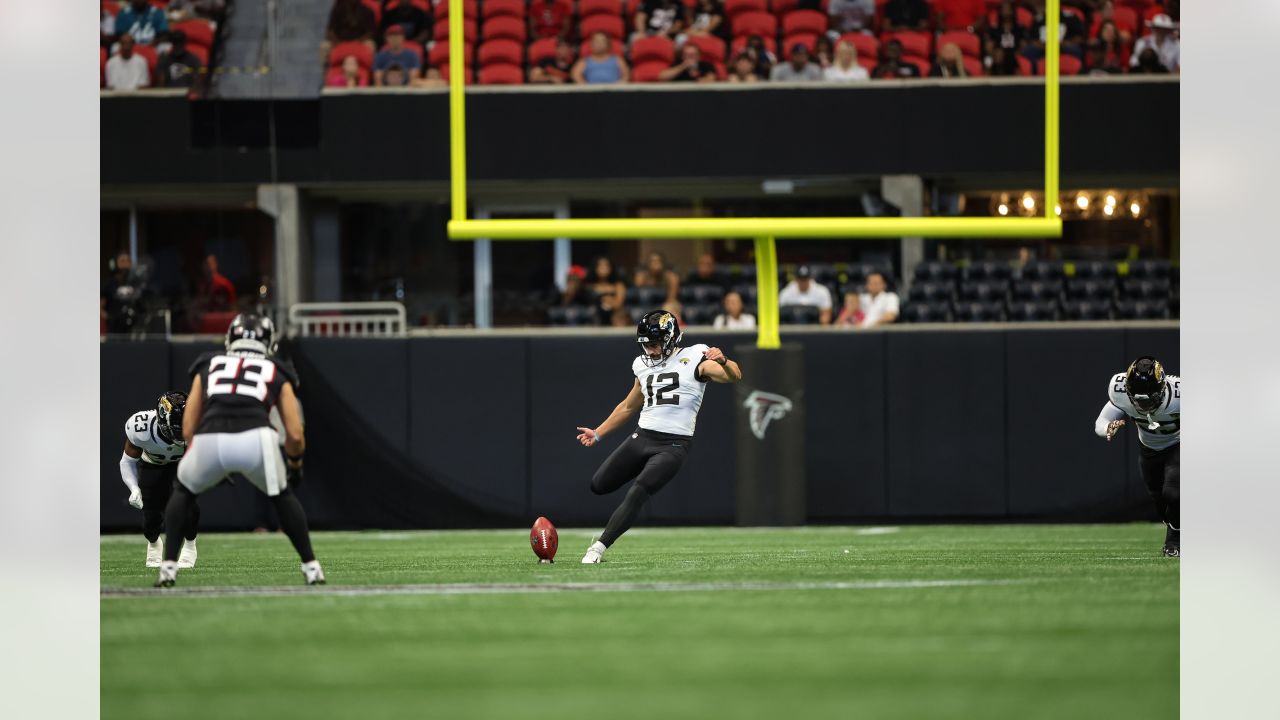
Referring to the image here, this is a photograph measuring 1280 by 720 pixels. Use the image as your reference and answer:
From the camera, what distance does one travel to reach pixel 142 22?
17.9 metres

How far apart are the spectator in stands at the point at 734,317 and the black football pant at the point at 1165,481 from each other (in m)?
5.39

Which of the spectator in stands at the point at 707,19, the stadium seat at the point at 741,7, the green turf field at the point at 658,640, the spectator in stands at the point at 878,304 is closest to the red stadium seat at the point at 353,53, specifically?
the spectator in stands at the point at 707,19

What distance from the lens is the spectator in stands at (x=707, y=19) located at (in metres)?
17.9

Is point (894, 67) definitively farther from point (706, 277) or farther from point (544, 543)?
point (544, 543)

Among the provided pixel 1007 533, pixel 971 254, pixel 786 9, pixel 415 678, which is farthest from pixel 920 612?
pixel 786 9

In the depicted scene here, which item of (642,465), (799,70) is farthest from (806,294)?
(642,465)

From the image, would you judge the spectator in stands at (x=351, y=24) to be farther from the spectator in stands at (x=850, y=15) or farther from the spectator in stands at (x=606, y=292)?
the spectator in stands at (x=850, y=15)

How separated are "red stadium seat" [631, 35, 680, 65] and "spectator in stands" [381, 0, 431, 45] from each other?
233 cm

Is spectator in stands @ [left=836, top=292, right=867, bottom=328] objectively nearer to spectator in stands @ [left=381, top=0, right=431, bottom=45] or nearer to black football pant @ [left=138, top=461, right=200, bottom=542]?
spectator in stands @ [left=381, top=0, right=431, bottom=45]

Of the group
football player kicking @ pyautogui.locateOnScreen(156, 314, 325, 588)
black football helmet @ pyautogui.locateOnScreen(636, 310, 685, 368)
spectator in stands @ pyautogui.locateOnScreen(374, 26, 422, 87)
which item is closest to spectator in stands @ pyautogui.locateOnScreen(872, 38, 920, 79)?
spectator in stands @ pyautogui.locateOnScreen(374, 26, 422, 87)

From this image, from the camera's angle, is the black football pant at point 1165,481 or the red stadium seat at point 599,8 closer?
the black football pant at point 1165,481

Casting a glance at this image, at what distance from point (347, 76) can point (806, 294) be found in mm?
5405

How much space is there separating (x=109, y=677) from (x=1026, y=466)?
10.9 metres
